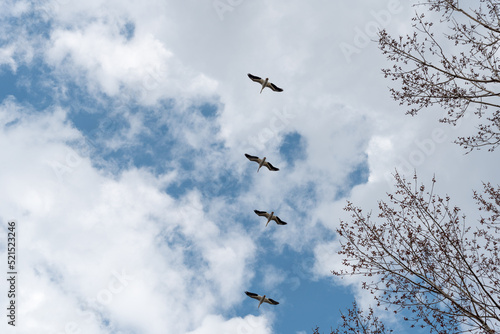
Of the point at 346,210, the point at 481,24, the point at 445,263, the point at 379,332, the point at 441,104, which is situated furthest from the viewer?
the point at 379,332

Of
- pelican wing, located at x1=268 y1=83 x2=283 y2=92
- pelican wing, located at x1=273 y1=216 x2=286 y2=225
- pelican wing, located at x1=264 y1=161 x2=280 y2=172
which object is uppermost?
pelican wing, located at x1=268 y1=83 x2=283 y2=92

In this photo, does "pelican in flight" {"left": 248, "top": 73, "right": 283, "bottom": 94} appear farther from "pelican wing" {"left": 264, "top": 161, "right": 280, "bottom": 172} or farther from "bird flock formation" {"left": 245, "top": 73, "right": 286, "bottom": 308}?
"pelican wing" {"left": 264, "top": 161, "right": 280, "bottom": 172}

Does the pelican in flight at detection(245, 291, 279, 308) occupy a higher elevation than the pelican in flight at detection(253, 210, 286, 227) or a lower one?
lower

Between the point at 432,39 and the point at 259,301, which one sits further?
the point at 259,301

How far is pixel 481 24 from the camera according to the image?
7.84 m

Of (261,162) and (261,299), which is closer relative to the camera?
(261,299)

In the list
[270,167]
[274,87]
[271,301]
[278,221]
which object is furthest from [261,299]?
[274,87]

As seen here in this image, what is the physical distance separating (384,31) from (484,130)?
10.8ft

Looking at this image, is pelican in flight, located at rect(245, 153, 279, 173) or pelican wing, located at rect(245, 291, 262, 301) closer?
pelican wing, located at rect(245, 291, 262, 301)

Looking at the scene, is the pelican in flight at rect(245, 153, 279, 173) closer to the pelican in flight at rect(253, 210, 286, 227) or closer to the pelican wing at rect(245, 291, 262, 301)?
the pelican in flight at rect(253, 210, 286, 227)

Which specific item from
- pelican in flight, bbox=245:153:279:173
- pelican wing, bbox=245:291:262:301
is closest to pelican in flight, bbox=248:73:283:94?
pelican in flight, bbox=245:153:279:173

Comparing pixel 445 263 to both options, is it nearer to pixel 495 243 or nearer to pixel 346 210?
pixel 495 243

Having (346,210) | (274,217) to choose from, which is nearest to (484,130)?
(346,210)

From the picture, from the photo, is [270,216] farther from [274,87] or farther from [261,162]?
[274,87]
